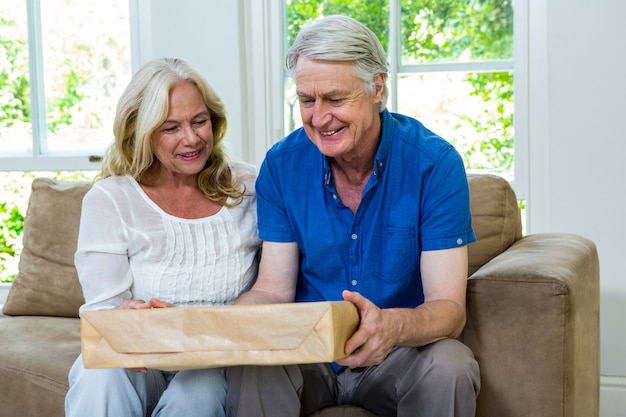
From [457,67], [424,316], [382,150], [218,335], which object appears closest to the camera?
[218,335]

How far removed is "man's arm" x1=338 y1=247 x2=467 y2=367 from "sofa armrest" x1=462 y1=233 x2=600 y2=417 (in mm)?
99

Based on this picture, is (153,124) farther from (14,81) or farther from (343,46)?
(14,81)

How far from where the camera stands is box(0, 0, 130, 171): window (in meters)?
3.62

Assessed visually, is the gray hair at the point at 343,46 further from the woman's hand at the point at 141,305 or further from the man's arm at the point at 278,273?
the woman's hand at the point at 141,305

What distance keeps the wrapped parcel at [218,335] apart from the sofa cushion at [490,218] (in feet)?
3.05

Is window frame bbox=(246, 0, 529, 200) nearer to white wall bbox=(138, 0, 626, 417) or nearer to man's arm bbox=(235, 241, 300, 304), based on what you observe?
white wall bbox=(138, 0, 626, 417)

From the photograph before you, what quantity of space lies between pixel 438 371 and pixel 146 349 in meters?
0.57

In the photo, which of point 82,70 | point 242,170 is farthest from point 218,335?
point 82,70

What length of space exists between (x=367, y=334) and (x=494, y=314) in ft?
1.47

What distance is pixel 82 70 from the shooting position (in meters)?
3.67

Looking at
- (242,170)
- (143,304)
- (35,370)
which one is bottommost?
(35,370)

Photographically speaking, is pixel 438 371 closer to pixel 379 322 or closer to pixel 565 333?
pixel 379 322

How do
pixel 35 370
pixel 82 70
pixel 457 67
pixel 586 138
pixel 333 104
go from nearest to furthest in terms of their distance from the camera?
1. pixel 333 104
2. pixel 35 370
3. pixel 586 138
4. pixel 457 67
5. pixel 82 70

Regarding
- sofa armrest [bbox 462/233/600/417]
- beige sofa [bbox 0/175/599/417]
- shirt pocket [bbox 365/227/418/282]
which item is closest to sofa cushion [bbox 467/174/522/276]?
beige sofa [bbox 0/175/599/417]
